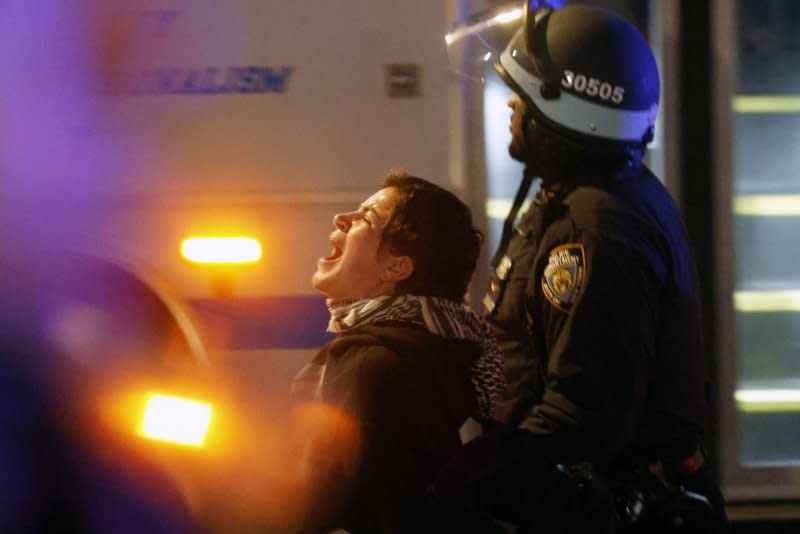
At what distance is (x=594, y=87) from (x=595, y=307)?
617mm

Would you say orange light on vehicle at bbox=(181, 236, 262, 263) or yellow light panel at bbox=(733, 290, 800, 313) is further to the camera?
yellow light panel at bbox=(733, 290, 800, 313)

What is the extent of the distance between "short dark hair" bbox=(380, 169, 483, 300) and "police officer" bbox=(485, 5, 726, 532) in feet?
0.83

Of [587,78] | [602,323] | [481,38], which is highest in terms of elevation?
[481,38]

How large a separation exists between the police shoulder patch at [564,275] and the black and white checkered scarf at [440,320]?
0.19 metres

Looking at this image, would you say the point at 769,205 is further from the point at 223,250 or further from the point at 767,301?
the point at 223,250

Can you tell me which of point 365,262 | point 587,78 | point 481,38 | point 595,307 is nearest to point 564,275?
point 595,307

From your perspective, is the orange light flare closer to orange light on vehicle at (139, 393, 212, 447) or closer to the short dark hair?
orange light on vehicle at (139, 393, 212, 447)

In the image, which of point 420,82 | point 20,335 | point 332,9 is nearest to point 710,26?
point 420,82

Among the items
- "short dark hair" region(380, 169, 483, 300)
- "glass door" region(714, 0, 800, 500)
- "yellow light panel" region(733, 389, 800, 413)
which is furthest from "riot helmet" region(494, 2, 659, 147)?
"yellow light panel" region(733, 389, 800, 413)

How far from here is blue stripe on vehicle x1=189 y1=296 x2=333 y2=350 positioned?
346cm

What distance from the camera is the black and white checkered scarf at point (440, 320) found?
2240mm

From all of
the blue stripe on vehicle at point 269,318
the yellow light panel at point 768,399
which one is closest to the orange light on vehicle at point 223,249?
the blue stripe on vehicle at point 269,318

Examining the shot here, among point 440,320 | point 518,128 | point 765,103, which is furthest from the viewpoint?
point 765,103

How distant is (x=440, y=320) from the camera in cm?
223
